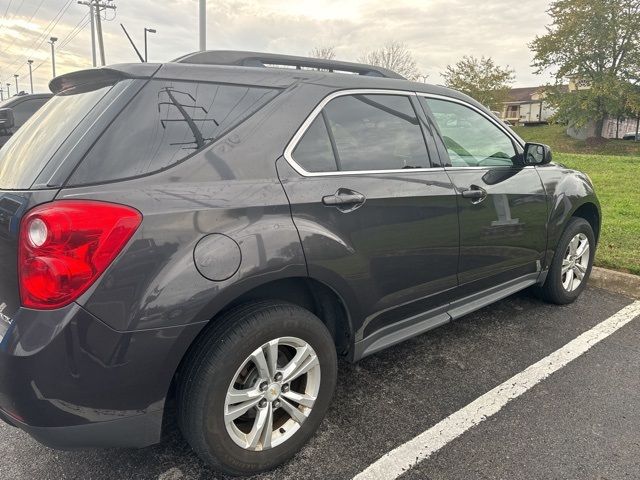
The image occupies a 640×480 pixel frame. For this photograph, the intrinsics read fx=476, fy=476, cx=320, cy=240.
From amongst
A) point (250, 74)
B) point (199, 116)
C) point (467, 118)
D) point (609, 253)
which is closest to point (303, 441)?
→ point (199, 116)

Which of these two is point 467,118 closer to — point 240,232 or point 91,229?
point 240,232

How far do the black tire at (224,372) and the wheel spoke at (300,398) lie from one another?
0.21m

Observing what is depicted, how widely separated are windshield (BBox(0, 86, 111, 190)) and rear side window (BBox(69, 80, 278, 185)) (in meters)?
0.21

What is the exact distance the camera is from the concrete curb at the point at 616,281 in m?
4.30

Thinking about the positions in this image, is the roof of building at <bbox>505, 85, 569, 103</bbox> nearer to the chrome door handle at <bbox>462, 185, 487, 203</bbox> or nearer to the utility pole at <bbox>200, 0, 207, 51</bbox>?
the utility pole at <bbox>200, 0, 207, 51</bbox>

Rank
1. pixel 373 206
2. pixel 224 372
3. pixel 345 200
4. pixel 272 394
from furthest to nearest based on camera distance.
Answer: pixel 373 206
pixel 345 200
pixel 272 394
pixel 224 372

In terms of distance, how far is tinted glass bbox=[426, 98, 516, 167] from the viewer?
2.92 metres

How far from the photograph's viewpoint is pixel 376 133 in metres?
2.54

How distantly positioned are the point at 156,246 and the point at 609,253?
490 centimetres

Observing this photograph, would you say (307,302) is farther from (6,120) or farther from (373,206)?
(6,120)

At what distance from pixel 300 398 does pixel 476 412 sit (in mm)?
1026

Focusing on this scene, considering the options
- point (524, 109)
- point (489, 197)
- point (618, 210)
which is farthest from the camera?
point (524, 109)

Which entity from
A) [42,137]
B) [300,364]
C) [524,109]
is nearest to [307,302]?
[300,364]

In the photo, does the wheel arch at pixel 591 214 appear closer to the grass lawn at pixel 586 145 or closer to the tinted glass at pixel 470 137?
the tinted glass at pixel 470 137
